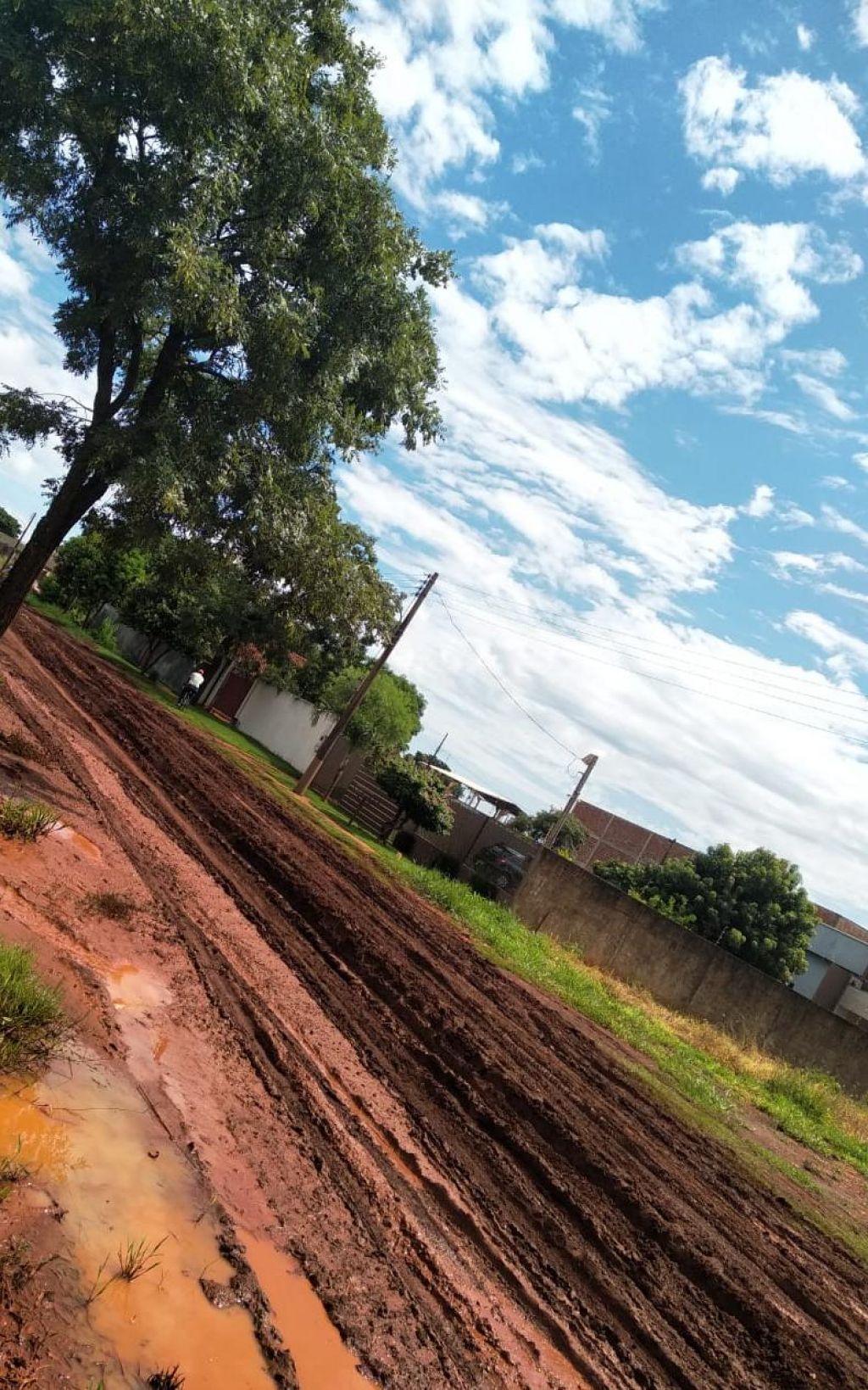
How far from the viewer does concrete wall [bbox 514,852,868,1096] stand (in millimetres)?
19281

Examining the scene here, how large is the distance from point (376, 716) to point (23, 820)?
23922 mm

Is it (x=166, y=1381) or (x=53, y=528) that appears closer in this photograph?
(x=166, y=1381)

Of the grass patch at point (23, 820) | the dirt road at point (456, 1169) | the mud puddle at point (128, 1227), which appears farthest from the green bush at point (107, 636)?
the mud puddle at point (128, 1227)

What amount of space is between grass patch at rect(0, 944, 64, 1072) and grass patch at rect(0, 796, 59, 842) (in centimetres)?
278

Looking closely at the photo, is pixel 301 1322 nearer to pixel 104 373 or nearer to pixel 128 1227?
pixel 128 1227

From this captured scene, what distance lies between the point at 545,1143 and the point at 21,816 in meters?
5.34

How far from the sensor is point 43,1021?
4.41 metres

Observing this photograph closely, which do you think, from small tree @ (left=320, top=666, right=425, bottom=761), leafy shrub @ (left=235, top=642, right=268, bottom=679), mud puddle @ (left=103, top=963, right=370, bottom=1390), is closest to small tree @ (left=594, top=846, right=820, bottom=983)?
small tree @ (left=320, top=666, right=425, bottom=761)

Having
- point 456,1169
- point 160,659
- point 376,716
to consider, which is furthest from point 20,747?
point 160,659

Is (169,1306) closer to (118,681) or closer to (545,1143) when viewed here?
(545,1143)

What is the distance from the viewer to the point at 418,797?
83.4 ft

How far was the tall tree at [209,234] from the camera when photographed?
7820 mm

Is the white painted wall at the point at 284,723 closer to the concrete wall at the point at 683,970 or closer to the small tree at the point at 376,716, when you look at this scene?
the small tree at the point at 376,716

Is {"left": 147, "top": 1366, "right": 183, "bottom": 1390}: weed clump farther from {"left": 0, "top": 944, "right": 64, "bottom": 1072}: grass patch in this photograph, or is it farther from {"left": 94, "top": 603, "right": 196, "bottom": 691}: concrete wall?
{"left": 94, "top": 603, "right": 196, "bottom": 691}: concrete wall
